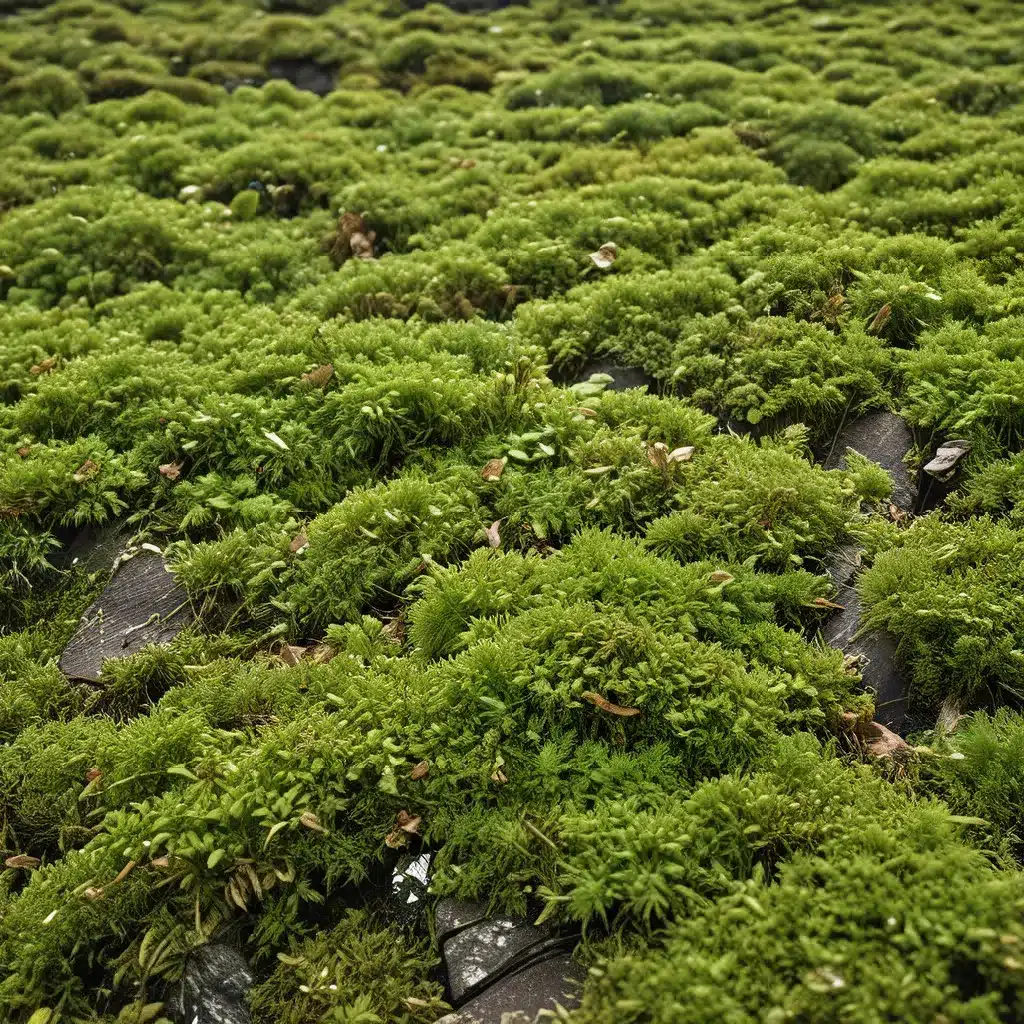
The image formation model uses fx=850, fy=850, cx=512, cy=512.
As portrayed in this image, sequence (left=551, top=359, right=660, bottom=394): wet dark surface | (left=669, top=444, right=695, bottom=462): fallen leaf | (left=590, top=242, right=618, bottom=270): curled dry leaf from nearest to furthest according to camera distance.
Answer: (left=669, top=444, right=695, bottom=462): fallen leaf < (left=551, top=359, right=660, bottom=394): wet dark surface < (left=590, top=242, right=618, bottom=270): curled dry leaf

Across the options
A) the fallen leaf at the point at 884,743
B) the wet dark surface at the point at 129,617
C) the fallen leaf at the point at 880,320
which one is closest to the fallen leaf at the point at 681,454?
the fallen leaf at the point at 880,320

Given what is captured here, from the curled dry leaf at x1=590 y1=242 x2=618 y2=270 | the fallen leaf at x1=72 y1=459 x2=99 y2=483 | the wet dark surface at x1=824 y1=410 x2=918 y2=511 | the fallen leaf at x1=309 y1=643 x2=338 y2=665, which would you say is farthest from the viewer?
the curled dry leaf at x1=590 y1=242 x2=618 y2=270

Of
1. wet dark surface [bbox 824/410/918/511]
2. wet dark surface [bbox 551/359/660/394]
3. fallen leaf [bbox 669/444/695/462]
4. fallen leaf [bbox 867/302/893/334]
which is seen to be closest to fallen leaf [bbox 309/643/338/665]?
fallen leaf [bbox 669/444/695/462]

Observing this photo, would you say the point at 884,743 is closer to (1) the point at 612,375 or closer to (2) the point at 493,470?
(2) the point at 493,470

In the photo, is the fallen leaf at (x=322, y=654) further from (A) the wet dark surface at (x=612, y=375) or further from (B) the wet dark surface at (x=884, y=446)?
(B) the wet dark surface at (x=884, y=446)

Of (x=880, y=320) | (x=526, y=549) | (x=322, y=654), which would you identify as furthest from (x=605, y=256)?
(x=322, y=654)

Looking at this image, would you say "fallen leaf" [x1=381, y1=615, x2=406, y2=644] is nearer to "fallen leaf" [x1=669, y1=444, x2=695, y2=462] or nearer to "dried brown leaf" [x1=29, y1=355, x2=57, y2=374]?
"fallen leaf" [x1=669, y1=444, x2=695, y2=462]

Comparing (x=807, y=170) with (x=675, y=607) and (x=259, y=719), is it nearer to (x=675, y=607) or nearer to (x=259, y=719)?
(x=675, y=607)
